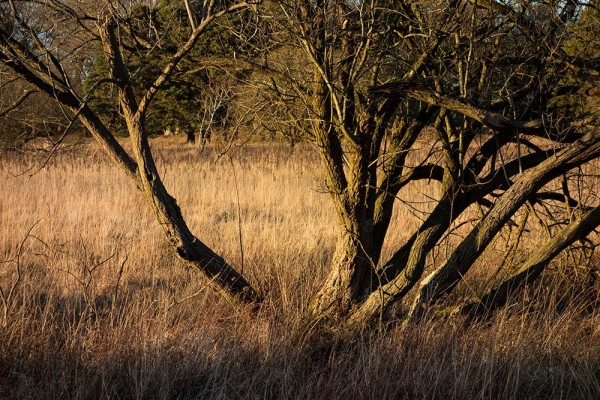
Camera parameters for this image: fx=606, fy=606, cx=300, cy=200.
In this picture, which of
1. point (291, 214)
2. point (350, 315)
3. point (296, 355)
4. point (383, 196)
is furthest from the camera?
point (291, 214)

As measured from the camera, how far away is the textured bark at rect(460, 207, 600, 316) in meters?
3.94

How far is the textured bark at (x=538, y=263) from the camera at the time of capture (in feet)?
12.9

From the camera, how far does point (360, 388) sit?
3.18 m

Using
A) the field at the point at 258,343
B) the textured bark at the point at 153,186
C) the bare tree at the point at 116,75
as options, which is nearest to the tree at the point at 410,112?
the field at the point at 258,343

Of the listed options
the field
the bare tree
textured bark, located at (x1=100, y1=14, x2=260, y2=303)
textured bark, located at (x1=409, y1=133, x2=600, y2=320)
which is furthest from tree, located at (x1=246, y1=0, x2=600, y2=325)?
textured bark, located at (x1=100, y1=14, x2=260, y2=303)

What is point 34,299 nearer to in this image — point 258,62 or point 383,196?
point 258,62

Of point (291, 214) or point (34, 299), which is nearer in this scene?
point (34, 299)

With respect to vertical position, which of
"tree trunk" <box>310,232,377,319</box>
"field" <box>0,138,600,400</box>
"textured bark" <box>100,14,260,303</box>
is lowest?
"field" <box>0,138,600,400</box>

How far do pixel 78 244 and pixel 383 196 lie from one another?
12.9 ft

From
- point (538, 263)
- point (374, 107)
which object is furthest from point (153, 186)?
point (538, 263)

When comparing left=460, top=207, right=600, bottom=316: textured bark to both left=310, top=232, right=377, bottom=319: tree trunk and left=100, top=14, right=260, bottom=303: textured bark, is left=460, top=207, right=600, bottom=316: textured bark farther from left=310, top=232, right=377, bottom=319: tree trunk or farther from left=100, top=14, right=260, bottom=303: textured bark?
left=100, top=14, right=260, bottom=303: textured bark

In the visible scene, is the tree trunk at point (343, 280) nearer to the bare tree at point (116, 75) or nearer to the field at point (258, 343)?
the field at point (258, 343)

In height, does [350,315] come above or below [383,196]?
below

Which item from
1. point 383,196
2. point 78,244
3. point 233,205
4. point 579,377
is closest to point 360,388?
point 579,377
